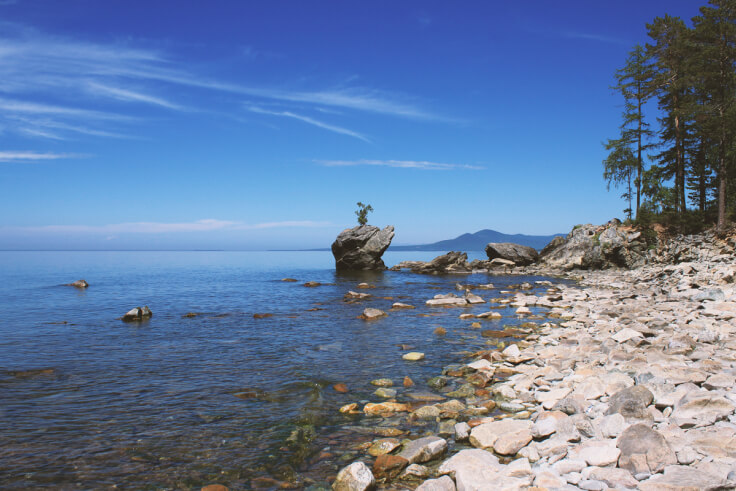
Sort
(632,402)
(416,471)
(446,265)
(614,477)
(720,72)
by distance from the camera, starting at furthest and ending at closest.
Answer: (446,265) < (720,72) < (632,402) < (416,471) < (614,477)

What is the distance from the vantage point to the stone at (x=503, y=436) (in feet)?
21.5

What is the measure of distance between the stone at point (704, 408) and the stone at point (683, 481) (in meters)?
1.57

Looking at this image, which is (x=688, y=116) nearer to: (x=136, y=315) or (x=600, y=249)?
(x=600, y=249)

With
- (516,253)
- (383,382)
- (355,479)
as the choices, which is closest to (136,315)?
(383,382)

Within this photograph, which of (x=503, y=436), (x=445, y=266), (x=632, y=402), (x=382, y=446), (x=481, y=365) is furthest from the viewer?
(x=445, y=266)

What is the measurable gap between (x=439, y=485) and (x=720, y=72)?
153 feet

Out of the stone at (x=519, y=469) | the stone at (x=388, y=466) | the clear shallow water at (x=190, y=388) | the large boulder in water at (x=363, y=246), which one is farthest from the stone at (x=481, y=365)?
the large boulder in water at (x=363, y=246)

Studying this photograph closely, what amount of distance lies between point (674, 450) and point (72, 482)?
28.9 ft

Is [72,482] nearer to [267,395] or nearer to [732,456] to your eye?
[267,395]

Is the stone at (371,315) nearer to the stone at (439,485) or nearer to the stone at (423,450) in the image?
the stone at (423,450)

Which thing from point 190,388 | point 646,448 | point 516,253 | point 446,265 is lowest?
point 190,388

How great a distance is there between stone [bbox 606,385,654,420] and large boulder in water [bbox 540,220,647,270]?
147 feet

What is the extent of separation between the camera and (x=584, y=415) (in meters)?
6.83

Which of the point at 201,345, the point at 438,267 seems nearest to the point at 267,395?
the point at 201,345
